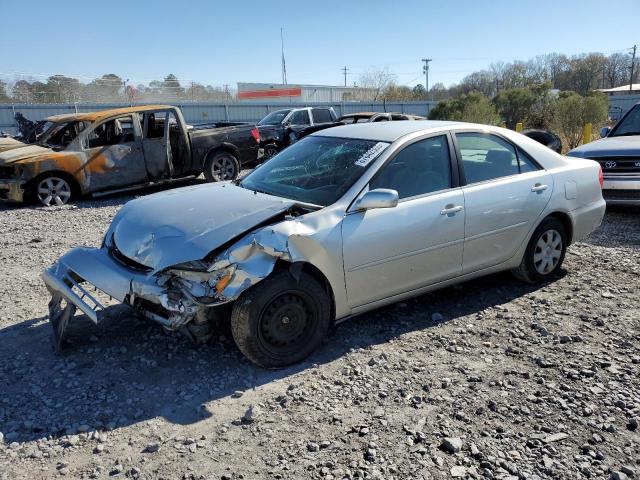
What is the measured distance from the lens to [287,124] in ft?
52.5

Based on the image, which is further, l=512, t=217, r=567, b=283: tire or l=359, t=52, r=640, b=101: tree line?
l=359, t=52, r=640, b=101: tree line

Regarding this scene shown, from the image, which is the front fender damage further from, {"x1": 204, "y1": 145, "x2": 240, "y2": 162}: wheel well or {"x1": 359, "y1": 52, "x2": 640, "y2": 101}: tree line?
{"x1": 359, "y1": 52, "x2": 640, "y2": 101}: tree line

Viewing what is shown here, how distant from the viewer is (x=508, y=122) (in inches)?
1115

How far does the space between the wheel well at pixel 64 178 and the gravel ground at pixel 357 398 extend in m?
5.39

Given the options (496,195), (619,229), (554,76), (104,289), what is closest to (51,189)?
(104,289)

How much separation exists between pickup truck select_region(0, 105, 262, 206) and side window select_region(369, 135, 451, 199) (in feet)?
24.5

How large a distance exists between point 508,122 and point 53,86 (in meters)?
24.6

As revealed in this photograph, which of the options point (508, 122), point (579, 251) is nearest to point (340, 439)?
point (579, 251)

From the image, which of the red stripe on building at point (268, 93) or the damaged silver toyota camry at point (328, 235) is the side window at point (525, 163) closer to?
the damaged silver toyota camry at point (328, 235)

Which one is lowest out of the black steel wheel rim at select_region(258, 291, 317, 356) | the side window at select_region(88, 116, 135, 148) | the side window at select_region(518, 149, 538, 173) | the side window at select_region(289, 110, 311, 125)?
the black steel wheel rim at select_region(258, 291, 317, 356)

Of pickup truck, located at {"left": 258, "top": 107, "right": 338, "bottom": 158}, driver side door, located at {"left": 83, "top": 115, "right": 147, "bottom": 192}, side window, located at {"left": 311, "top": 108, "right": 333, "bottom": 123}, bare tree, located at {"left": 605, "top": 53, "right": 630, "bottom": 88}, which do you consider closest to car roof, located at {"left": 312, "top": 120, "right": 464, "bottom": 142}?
driver side door, located at {"left": 83, "top": 115, "right": 147, "bottom": 192}

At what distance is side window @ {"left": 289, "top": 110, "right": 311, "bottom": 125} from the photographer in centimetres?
1628

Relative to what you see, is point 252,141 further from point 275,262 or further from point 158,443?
point 158,443

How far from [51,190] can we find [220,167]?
341 cm
